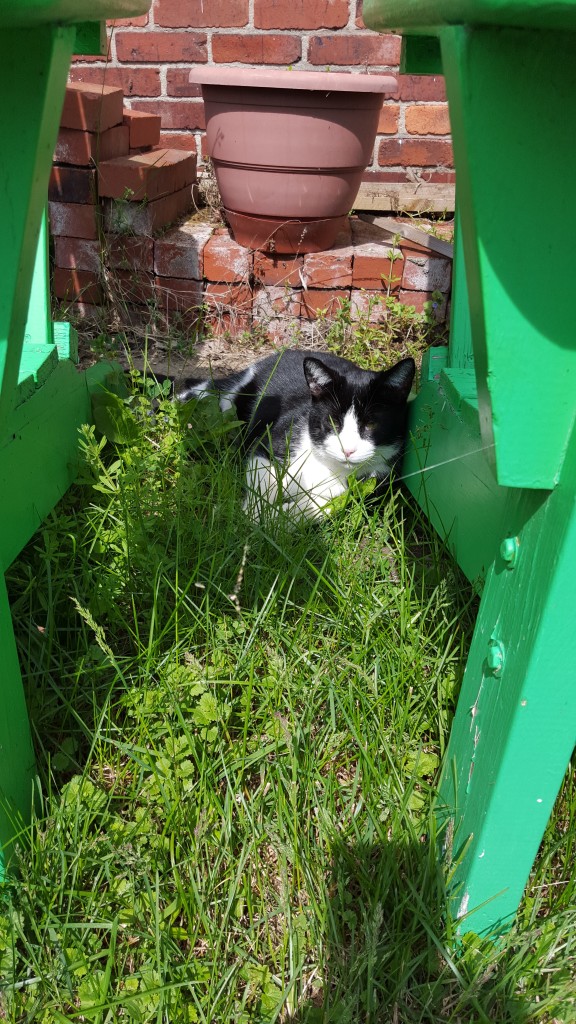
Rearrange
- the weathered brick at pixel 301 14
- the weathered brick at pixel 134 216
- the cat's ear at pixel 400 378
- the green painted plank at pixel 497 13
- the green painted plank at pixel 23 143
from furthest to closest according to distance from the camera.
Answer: the weathered brick at pixel 301 14 → the weathered brick at pixel 134 216 → the cat's ear at pixel 400 378 → the green painted plank at pixel 23 143 → the green painted plank at pixel 497 13

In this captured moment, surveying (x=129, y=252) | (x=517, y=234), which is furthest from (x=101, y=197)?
(x=517, y=234)

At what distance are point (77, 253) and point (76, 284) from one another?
0.35ft

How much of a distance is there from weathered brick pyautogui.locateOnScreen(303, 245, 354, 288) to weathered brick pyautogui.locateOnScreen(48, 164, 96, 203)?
2.54 ft

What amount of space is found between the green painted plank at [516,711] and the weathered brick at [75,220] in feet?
7.60

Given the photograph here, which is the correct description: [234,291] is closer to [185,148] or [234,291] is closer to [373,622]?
[185,148]

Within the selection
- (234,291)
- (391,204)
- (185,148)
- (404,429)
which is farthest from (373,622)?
(185,148)

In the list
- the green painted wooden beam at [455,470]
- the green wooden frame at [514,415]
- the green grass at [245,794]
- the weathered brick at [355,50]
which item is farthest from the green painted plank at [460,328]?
the weathered brick at [355,50]

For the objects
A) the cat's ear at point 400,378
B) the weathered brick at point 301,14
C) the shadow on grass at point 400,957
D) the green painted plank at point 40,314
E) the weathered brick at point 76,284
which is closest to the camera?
the shadow on grass at point 400,957

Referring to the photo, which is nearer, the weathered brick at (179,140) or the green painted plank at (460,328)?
the green painted plank at (460,328)

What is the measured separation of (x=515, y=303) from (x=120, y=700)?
0.82 m

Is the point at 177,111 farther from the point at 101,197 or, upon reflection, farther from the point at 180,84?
A: the point at 101,197

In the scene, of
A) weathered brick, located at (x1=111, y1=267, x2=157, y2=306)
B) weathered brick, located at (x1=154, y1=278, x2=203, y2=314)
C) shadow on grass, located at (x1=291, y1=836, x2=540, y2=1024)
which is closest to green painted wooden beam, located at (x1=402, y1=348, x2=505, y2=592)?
shadow on grass, located at (x1=291, y1=836, x2=540, y2=1024)

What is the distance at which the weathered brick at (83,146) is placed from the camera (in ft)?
8.79

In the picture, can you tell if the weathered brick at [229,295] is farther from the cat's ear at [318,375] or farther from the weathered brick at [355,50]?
the weathered brick at [355,50]
